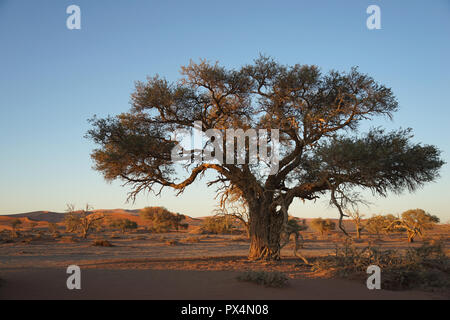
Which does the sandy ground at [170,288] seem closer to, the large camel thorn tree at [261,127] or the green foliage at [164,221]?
the large camel thorn tree at [261,127]

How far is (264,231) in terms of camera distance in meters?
15.7

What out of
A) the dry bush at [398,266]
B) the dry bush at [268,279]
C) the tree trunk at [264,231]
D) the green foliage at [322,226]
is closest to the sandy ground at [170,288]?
the dry bush at [268,279]

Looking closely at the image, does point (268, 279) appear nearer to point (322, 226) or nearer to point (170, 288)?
point (170, 288)

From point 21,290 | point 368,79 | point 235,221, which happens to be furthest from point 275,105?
point 21,290

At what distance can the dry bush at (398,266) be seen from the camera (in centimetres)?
859

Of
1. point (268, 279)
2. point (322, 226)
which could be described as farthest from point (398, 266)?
point (322, 226)

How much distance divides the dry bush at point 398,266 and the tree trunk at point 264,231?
5.00 m

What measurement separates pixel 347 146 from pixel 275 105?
435 centimetres

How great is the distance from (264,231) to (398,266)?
282 inches

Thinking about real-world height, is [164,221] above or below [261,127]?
below

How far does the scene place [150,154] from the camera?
50.5 feet

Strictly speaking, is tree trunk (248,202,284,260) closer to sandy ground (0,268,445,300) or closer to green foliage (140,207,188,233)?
sandy ground (0,268,445,300)
